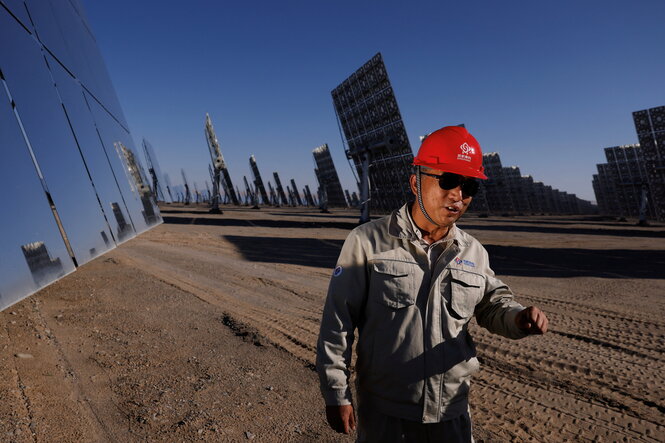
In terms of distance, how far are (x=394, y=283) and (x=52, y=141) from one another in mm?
2611

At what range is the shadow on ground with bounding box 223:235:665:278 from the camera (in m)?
9.43

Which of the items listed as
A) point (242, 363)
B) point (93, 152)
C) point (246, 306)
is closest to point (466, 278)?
point (242, 363)

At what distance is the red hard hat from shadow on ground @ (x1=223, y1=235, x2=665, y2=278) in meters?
8.23

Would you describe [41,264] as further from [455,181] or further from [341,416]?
[455,181]

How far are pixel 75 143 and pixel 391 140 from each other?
1500cm

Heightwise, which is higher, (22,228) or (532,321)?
(22,228)

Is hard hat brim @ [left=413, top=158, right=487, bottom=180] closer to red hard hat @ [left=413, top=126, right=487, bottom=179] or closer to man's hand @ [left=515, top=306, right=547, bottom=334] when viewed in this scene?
red hard hat @ [left=413, top=126, right=487, bottom=179]

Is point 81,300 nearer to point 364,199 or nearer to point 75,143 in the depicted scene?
point 75,143

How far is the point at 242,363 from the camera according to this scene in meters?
4.21

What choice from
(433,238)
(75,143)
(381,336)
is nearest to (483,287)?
(433,238)

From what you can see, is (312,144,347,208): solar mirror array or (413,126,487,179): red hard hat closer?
(413,126,487,179): red hard hat

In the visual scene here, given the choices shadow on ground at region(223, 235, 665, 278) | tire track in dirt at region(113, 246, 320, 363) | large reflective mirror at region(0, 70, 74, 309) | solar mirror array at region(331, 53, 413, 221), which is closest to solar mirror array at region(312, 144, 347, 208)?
solar mirror array at region(331, 53, 413, 221)

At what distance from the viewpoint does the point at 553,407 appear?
11.2 ft

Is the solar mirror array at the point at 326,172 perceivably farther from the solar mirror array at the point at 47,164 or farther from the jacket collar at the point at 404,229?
the jacket collar at the point at 404,229
